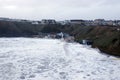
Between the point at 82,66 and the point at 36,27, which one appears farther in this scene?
the point at 36,27

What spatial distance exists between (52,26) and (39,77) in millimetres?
83192

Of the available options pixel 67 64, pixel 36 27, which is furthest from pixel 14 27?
pixel 67 64

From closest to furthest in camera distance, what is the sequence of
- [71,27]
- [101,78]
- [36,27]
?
[101,78]
[71,27]
[36,27]

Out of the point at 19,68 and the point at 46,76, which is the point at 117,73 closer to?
the point at 46,76

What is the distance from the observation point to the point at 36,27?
113 m

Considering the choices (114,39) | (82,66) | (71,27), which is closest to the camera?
(82,66)

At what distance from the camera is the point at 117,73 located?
23.9 meters

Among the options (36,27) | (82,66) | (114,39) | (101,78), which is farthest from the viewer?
(36,27)

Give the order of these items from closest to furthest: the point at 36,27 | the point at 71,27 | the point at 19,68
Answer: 1. the point at 19,68
2. the point at 71,27
3. the point at 36,27

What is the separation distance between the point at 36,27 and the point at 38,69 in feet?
288

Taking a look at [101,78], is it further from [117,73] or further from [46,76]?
[46,76]

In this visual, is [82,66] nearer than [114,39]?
Yes

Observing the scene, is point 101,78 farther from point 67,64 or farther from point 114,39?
point 114,39

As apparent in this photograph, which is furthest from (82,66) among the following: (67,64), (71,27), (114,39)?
(71,27)
